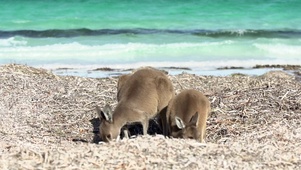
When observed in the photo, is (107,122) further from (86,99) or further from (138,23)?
(138,23)

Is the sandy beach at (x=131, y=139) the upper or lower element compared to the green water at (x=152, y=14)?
lower

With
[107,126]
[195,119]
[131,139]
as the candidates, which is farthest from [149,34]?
[131,139]

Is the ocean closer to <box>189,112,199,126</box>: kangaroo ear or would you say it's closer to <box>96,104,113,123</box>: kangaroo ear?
<box>96,104,113,123</box>: kangaroo ear

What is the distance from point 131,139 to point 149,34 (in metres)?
16.4

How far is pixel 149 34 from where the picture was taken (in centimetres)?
2200

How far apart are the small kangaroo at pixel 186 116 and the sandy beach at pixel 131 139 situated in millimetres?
273

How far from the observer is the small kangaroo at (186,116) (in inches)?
248

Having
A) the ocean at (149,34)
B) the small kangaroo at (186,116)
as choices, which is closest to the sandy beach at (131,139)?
the small kangaroo at (186,116)

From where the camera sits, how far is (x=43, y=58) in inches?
681

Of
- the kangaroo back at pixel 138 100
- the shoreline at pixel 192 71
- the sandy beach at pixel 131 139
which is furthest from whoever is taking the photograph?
the shoreline at pixel 192 71

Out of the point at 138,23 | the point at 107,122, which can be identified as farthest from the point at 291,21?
the point at 107,122

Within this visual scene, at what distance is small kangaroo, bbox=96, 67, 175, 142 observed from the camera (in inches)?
259

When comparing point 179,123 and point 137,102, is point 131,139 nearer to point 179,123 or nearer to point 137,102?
point 179,123

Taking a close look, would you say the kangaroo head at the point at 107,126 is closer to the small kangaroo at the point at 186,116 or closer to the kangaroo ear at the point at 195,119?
the small kangaroo at the point at 186,116
